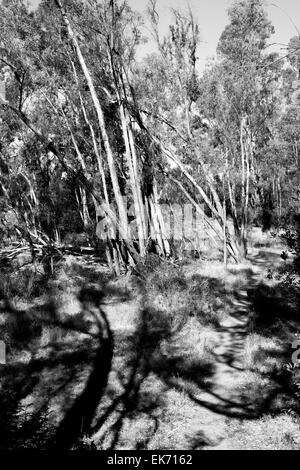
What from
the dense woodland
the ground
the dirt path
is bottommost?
the dirt path

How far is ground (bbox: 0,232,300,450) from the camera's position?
5.39 meters

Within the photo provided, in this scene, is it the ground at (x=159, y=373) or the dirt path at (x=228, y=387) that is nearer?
the ground at (x=159, y=373)

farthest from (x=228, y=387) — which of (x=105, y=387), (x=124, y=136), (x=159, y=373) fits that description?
(x=124, y=136)

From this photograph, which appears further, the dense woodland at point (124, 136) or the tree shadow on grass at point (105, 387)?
the dense woodland at point (124, 136)

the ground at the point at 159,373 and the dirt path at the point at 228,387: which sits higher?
the ground at the point at 159,373

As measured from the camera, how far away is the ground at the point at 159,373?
539 cm

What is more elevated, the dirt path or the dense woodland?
the dense woodland

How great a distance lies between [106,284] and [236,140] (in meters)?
11.5

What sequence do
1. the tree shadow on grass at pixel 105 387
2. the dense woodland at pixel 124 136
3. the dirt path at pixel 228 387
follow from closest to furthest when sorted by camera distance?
the tree shadow on grass at pixel 105 387 < the dirt path at pixel 228 387 < the dense woodland at pixel 124 136

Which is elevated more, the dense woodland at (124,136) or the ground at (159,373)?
the dense woodland at (124,136)

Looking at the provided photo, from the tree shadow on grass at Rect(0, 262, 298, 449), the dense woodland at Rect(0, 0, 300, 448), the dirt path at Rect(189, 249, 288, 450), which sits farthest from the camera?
the dense woodland at Rect(0, 0, 300, 448)

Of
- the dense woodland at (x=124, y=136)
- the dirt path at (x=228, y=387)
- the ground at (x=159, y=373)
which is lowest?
the dirt path at (x=228, y=387)

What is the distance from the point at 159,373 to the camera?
24.0 feet

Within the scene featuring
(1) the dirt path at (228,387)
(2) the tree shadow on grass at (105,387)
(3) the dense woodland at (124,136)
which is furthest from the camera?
(3) the dense woodland at (124,136)
